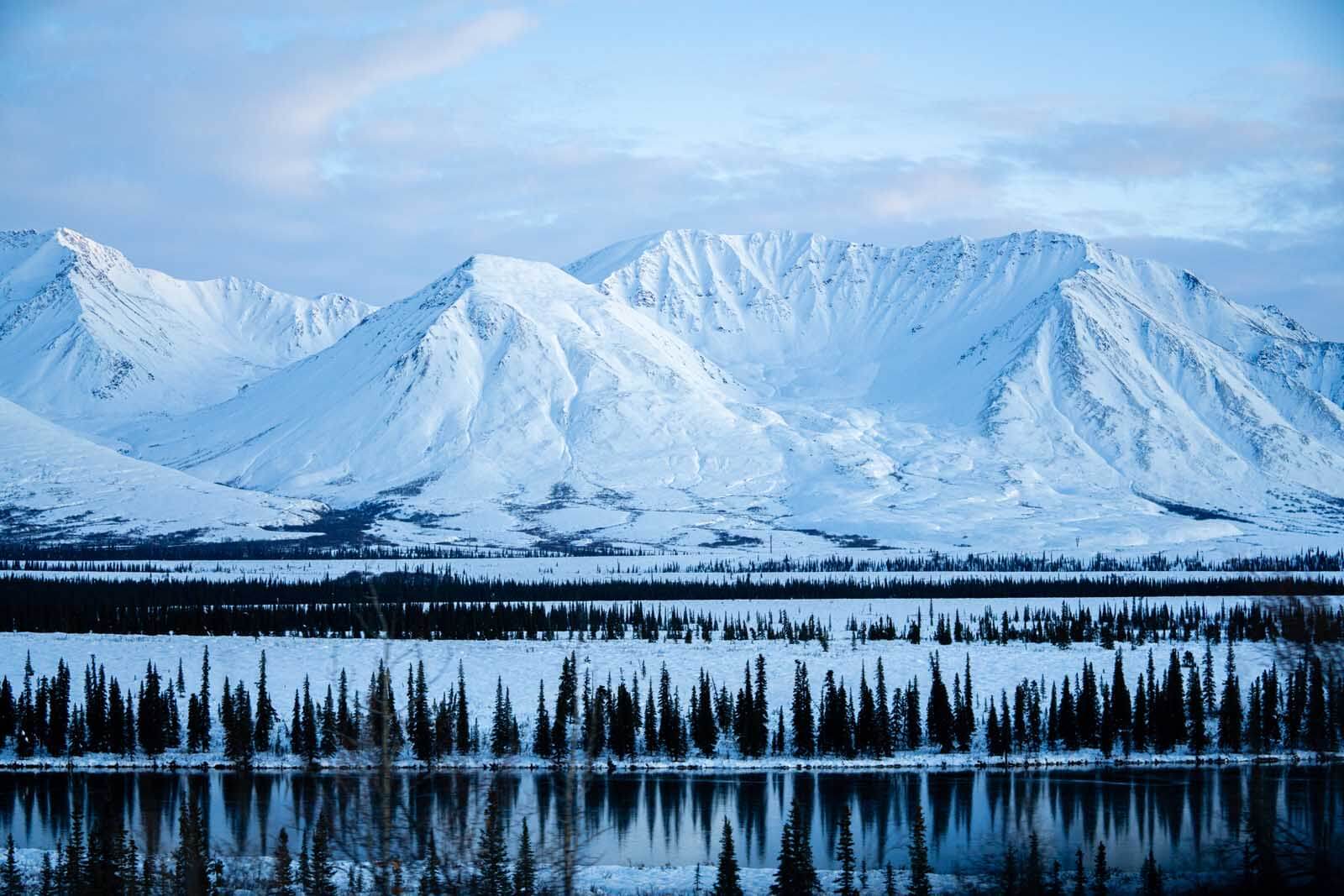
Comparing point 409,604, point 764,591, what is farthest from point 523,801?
point 764,591

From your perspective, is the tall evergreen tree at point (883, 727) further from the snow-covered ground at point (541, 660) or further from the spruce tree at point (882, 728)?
the snow-covered ground at point (541, 660)

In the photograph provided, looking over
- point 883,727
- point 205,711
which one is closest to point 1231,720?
point 883,727

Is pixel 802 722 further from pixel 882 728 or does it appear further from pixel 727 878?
pixel 727 878

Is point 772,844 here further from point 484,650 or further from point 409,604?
point 409,604

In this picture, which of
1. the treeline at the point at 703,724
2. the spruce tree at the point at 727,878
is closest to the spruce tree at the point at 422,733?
the treeline at the point at 703,724

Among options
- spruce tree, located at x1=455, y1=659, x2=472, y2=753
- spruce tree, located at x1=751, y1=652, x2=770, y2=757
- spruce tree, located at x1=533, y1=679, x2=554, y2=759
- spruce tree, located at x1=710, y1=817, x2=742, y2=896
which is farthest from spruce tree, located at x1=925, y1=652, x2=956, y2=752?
spruce tree, located at x1=710, y1=817, x2=742, y2=896
